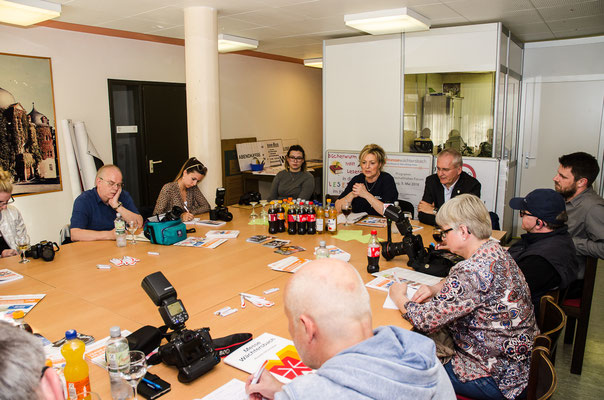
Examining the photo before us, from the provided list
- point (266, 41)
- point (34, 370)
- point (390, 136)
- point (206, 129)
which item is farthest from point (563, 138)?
point (34, 370)

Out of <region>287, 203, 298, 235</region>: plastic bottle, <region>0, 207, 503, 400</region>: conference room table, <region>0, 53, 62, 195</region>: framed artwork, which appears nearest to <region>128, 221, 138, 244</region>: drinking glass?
<region>0, 207, 503, 400</region>: conference room table

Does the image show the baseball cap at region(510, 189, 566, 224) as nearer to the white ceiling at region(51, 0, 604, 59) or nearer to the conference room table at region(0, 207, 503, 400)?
the conference room table at region(0, 207, 503, 400)

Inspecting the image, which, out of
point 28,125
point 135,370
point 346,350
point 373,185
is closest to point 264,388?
point 346,350

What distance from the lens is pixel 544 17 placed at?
4.96 meters

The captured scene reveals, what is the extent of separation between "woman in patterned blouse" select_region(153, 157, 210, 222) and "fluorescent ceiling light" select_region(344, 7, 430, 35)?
2.38m

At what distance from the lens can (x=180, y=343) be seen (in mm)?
1680

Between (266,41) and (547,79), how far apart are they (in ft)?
13.9

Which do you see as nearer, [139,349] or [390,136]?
[139,349]

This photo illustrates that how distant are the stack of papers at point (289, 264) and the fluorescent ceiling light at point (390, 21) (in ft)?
9.95

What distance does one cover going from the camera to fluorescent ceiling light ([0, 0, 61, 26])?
3992 millimetres

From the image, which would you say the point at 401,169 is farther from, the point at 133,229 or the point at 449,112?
the point at 133,229

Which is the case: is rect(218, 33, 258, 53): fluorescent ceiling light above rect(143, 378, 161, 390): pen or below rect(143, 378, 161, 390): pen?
above

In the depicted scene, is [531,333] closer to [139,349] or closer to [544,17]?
[139,349]

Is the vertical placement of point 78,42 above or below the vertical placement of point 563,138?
above
